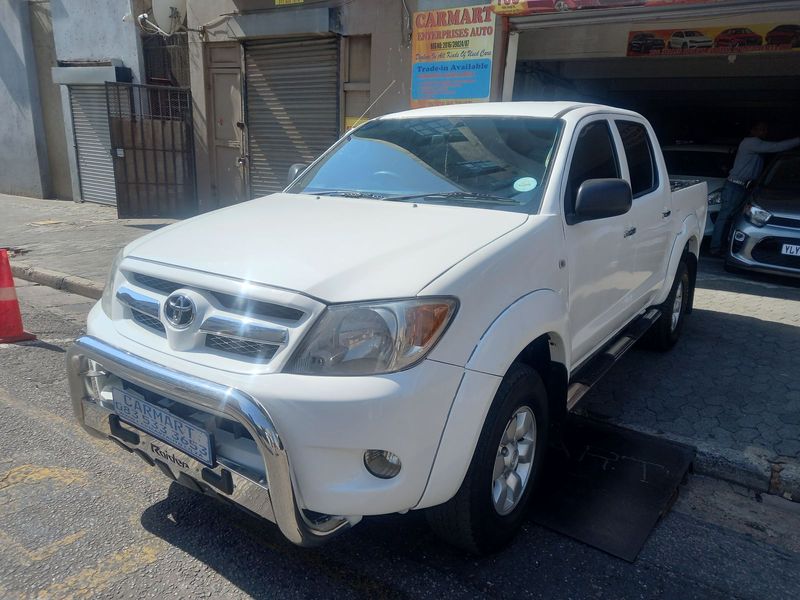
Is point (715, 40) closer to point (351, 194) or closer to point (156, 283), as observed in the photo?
point (351, 194)

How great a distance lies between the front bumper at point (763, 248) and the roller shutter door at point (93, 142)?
11689mm

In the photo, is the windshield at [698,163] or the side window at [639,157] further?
the windshield at [698,163]

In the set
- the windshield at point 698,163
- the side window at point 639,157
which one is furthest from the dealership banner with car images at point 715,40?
the side window at point 639,157

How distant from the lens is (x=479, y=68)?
317 inches

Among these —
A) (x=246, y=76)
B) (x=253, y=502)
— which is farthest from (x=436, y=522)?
(x=246, y=76)

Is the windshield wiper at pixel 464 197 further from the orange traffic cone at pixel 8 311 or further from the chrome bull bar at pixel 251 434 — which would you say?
the orange traffic cone at pixel 8 311

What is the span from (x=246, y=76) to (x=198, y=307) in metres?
9.55

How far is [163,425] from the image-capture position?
2.32 meters

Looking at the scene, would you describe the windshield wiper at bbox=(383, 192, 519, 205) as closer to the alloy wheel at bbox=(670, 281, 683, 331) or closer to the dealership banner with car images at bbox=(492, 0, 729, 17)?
the alloy wheel at bbox=(670, 281, 683, 331)

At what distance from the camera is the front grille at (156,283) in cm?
242

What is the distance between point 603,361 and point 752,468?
0.94 metres

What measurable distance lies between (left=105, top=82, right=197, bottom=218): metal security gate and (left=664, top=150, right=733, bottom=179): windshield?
29.2 feet

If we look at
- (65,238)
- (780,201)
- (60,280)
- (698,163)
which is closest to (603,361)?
(780,201)

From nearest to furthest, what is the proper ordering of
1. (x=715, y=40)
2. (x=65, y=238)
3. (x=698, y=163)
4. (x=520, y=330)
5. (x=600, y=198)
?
(x=520, y=330), (x=600, y=198), (x=715, y=40), (x=65, y=238), (x=698, y=163)
